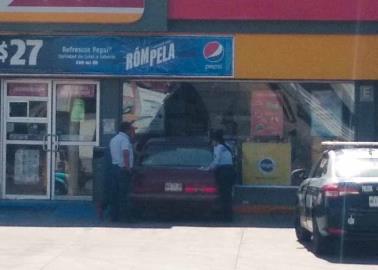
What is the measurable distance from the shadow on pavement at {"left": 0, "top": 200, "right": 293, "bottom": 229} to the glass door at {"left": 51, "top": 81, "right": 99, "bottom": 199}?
0.45m

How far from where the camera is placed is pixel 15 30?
2333cm

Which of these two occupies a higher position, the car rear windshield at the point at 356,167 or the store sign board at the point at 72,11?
the store sign board at the point at 72,11

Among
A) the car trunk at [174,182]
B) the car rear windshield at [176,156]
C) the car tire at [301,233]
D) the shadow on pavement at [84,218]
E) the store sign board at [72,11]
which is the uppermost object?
the store sign board at [72,11]

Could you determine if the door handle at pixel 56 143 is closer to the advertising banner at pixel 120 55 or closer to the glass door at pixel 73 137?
the glass door at pixel 73 137

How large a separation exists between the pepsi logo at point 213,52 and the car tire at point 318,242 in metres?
7.40

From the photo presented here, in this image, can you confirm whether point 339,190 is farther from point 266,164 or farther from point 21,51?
point 21,51

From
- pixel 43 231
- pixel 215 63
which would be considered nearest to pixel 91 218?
pixel 43 231

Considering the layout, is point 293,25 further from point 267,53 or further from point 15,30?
point 15,30

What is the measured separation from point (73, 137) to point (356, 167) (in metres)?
9.17

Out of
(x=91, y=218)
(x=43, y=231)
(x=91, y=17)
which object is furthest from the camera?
(x=91, y=17)

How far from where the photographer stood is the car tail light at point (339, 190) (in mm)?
15766

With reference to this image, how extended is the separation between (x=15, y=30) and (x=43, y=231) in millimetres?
5733

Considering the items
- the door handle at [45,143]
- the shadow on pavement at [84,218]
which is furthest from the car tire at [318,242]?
the door handle at [45,143]

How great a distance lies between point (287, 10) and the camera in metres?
23.0
